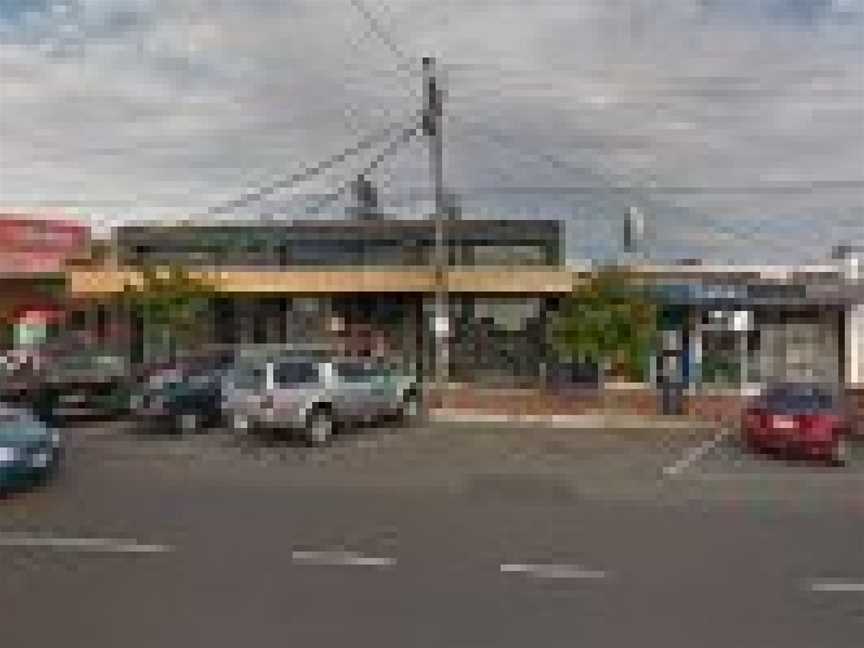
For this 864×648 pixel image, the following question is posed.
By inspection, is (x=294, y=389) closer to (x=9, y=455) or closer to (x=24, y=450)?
(x=24, y=450)

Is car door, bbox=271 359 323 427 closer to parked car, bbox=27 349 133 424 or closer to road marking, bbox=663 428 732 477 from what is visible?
parked car, bbox=27 349 133 424

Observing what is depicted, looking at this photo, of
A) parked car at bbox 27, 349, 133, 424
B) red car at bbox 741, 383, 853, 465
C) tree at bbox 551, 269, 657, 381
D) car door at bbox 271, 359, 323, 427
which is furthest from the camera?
tree at bbox 551, 269, 657, 381

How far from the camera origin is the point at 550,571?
9742mm

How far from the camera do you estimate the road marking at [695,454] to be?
16511mm

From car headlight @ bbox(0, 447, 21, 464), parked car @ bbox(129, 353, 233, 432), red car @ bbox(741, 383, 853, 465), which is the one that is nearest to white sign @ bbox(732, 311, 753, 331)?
red car @ bbox(741, 383, 853, 465)

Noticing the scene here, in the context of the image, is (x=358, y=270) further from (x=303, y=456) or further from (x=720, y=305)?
(x=303, y=456)

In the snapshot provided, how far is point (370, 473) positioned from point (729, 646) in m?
8.91

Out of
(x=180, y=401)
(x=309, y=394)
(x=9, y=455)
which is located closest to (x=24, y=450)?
(x=9, y=455)

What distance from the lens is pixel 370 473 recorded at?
15.8 m

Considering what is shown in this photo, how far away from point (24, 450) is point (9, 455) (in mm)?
248

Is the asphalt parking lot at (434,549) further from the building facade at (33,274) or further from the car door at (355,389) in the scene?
the building facade at (33,274)

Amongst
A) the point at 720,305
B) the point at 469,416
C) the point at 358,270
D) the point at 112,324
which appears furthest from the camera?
the point at 112,324

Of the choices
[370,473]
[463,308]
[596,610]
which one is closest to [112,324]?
[463,308]

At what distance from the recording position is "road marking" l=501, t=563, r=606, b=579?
9562mm
